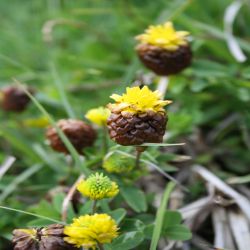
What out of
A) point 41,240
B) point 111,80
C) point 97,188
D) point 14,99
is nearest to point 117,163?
point 97,188

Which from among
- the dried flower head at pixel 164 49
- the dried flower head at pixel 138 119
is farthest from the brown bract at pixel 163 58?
the dried flower head at pixel 138 119

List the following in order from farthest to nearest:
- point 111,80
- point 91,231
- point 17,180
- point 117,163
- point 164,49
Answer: point 111,80 → point 17,180 → point 164,49 → point 117,163 → point 91,231

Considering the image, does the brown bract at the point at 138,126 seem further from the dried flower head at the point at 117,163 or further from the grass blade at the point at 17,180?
the grass blade at the point at 17,180

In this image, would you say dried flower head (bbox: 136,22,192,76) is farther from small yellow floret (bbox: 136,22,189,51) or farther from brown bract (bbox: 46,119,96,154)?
brown bract (bbox: 46,119,96,154)

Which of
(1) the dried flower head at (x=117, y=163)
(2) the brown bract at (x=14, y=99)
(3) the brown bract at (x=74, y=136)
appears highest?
(2) the brown bract at (x=14, y=99)

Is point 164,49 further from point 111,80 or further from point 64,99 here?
point 111,80

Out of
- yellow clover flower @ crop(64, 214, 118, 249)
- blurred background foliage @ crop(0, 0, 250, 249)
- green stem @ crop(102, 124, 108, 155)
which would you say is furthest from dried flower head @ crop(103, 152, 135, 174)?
yellow clover flower @ crop(64, 214, 118, 249)

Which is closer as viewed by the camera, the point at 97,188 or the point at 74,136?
the point at 97,188
